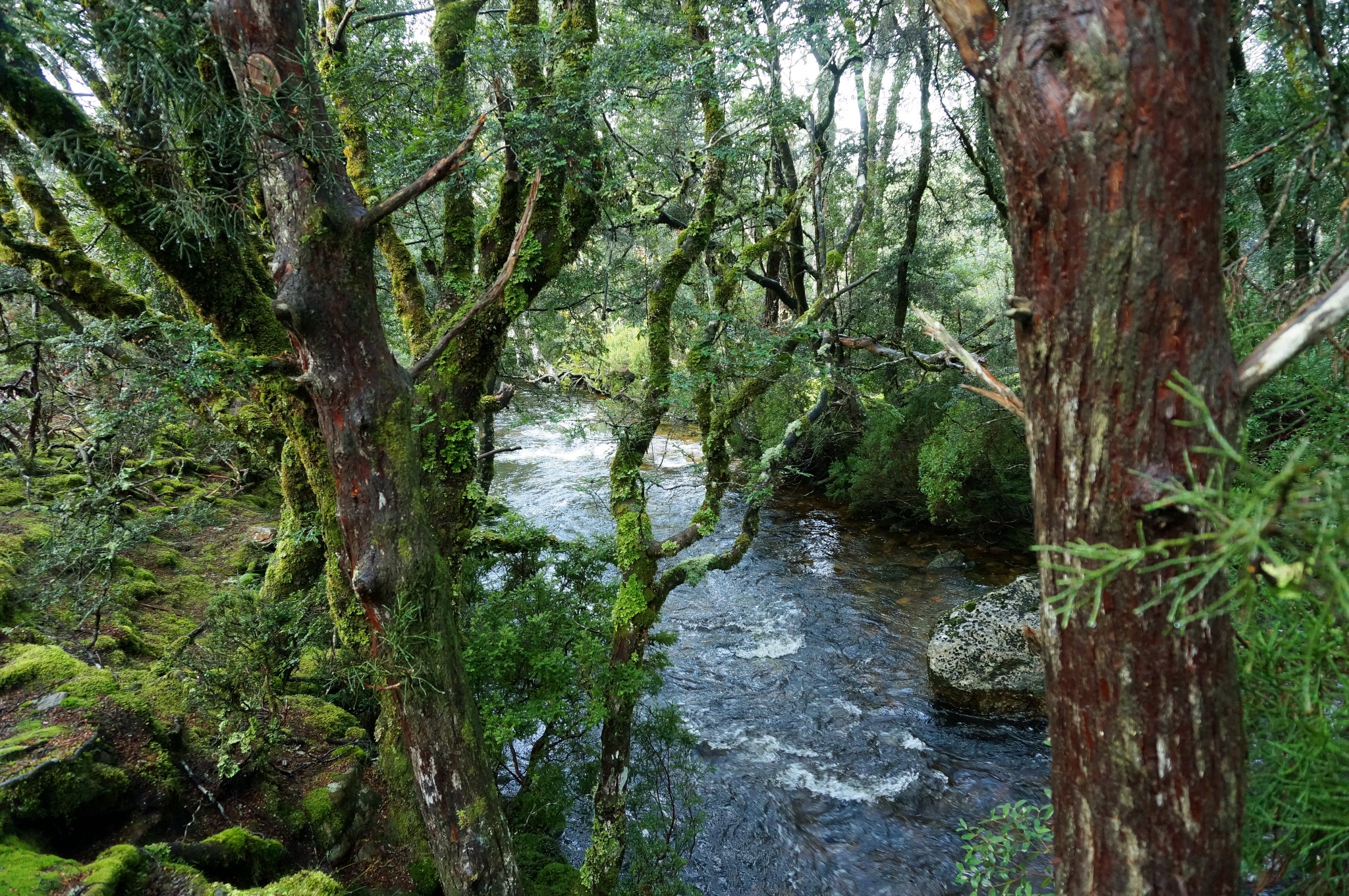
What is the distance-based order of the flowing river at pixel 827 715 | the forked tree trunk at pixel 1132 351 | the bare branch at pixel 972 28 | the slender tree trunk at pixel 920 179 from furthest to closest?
the slender tree trunk at pixel 920 179
the flowing river at pixel 827 715
the bare branch at pixel 972 28
the forked tree trunk at pixel 1132 351

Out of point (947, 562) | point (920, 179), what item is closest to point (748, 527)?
point (947, 562)

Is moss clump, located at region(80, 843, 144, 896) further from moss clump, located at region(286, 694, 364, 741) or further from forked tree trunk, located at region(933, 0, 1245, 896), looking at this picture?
forked tree trunk, located at region(933, 0, 1245, 896)

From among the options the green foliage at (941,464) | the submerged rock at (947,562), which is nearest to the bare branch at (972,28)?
the green foliage at (941,464)

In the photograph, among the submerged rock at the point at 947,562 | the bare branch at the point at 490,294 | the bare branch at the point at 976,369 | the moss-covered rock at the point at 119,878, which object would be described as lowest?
the submerged rock at the point at 947,562

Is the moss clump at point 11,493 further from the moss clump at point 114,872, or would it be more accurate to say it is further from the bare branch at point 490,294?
the bare branch at point 490,294

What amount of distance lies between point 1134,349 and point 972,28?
0.87 meters

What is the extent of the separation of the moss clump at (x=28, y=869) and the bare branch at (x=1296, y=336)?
4217mm

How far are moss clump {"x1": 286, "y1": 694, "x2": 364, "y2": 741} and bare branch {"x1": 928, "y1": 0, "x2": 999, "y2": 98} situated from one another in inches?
216

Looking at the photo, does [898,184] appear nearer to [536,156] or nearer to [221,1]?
[536,156]

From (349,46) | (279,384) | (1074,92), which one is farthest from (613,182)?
(1074,92)

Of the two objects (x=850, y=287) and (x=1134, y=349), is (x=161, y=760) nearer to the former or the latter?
(x=1134, y=349)

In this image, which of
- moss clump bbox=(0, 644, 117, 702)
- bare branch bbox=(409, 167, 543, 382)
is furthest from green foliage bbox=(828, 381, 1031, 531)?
moss clump bbox=(0, 644, 117, 702)

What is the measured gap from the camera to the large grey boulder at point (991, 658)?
695 cm

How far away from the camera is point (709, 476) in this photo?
611 centimetres
